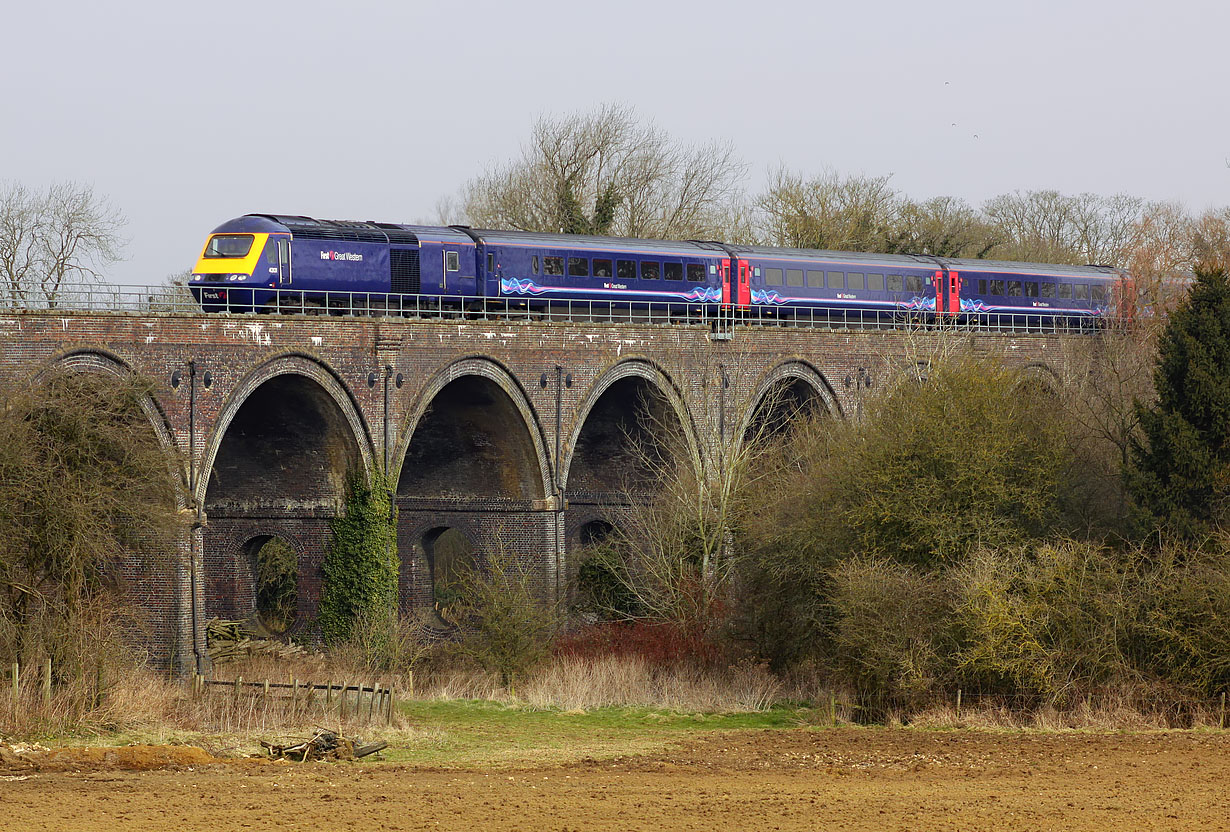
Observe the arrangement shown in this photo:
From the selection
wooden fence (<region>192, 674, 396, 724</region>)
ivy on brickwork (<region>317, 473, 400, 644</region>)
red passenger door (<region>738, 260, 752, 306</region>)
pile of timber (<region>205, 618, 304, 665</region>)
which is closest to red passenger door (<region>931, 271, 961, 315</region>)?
red passenger door (<region>738, 260, 752, 306</region>)

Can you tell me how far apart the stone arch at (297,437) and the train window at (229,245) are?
2885mm

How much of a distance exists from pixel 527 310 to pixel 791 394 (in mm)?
8288

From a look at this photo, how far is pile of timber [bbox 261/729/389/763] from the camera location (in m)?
18.6

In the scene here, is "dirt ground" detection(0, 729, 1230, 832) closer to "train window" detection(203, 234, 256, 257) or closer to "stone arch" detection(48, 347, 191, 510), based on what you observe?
"stone arch" detection(48, 347, 191, 510)

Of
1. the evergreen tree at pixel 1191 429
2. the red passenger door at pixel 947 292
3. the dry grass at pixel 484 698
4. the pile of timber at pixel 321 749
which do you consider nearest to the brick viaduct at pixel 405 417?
the dry grass at pixel 484 698

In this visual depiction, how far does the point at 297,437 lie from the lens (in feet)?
104

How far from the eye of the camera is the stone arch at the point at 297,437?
3078 centimetres

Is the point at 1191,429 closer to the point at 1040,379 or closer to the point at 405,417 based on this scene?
the point at 1040,379

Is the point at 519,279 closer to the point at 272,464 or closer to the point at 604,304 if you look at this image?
the point at 604,304

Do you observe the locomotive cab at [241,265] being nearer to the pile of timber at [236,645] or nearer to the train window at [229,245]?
the train window at [229,245]

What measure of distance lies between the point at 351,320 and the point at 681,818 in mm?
18528

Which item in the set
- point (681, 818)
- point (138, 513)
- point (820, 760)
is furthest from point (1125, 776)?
point (138, 513)

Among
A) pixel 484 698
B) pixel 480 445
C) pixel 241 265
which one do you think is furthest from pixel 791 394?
pixel 484 698

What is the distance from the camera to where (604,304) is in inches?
1517
